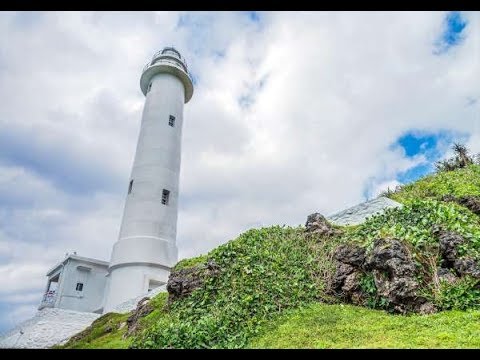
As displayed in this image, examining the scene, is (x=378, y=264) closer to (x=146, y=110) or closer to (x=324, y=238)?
(x=324, y=238)

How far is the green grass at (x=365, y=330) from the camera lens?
206 inches

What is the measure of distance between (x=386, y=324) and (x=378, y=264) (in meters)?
1.41

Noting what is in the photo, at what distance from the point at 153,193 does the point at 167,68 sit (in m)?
7.98

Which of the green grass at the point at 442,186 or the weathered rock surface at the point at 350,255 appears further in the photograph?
the green grass at the point at 442,186

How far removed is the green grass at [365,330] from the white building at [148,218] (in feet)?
39.2

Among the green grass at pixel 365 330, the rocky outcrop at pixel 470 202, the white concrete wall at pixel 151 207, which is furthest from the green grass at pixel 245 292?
the white concrete wall at pixel 151 207

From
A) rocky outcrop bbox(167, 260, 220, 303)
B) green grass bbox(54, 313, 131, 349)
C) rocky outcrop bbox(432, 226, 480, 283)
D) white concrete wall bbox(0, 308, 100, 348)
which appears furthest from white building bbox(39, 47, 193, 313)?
rocky outcrop bbox(432, 226, 480, 283)

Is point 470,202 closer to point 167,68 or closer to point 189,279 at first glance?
point 189,279

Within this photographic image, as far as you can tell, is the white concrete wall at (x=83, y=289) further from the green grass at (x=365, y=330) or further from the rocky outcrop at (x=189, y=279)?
the green grass at (x=365, y=330)

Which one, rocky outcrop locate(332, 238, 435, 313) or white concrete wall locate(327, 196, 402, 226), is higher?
white concrete wall locate(327, 196, 402, 226)

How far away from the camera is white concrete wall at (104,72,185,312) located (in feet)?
58.8

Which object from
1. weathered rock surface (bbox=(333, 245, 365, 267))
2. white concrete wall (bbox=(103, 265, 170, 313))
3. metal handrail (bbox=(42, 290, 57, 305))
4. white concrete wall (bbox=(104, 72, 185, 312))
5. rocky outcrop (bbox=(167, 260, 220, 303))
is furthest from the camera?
metal handrail (bbox=(42, 290, 57, 305))

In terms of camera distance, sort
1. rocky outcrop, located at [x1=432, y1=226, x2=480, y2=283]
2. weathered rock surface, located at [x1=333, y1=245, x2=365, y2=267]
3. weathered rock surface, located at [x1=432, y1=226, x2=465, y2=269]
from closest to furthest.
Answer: rocky outcrop, located at [x1=432, y1=226, x2=480, y2=283], weathered rock surface, located at [x1=432, y1=226, x2=465, y2=269], weathered rock surface, located at [x1=333, y1=245, x2=365, y2=267]

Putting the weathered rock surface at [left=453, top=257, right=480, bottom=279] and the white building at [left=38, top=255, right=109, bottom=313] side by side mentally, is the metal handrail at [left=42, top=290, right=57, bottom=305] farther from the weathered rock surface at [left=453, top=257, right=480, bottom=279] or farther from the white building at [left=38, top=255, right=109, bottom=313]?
the weathered rock surface at [left=453, top=257, right=480, bottom=279]
